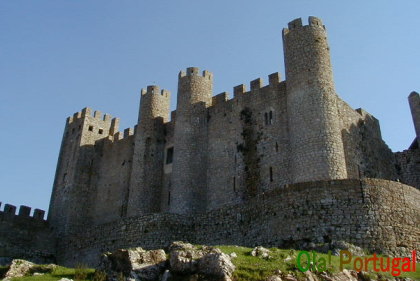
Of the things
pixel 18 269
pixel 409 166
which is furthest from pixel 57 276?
pixel 409 166

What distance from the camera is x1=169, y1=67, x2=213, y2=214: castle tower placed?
31.1m

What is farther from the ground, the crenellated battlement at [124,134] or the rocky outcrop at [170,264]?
the crenellated battlement at [124,134]

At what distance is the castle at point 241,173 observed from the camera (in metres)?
21.3

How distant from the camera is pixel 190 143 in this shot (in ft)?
108

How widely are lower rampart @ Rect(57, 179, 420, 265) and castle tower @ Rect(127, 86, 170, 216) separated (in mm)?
9453

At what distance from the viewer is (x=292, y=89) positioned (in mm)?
28094

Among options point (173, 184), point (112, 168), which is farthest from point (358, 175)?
point (112, 168)

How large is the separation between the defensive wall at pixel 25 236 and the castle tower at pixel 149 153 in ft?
22.2

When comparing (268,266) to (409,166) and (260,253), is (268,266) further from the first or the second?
(409,166)

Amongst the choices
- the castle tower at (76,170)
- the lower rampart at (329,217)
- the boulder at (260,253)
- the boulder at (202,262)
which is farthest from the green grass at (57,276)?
the castle tower at (76,170)

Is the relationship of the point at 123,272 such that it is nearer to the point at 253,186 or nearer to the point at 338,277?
the point at 338,277

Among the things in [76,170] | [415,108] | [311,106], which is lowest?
[311,106]

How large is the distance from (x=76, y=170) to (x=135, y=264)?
24752 millimetres

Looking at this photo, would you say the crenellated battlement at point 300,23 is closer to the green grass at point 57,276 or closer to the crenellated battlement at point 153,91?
the crenellated battlement at point 153,91
